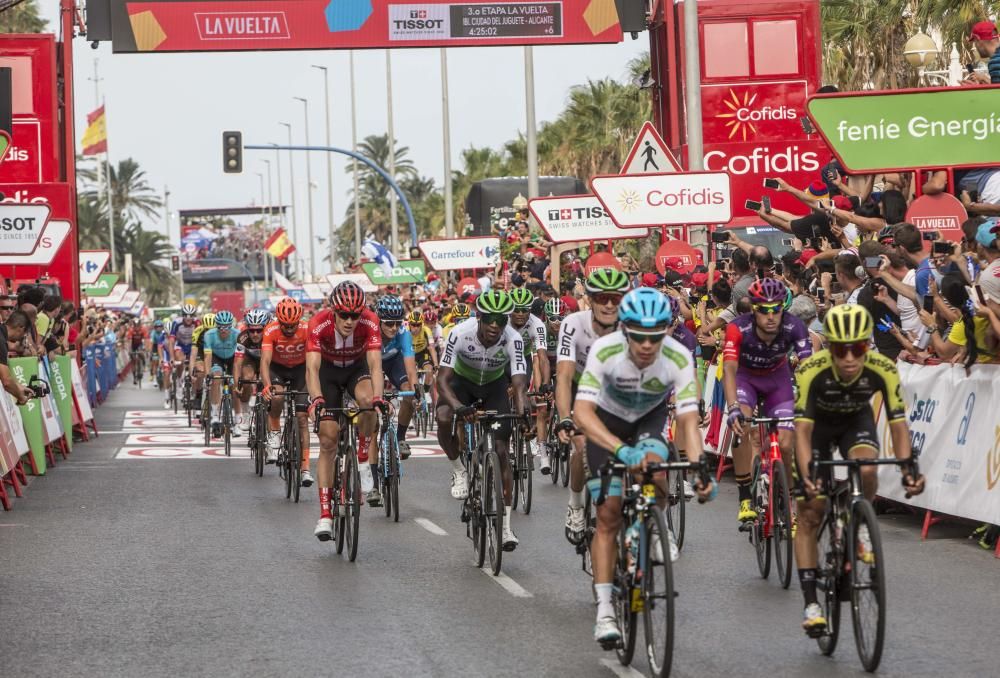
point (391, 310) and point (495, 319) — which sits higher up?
point (391, 310)

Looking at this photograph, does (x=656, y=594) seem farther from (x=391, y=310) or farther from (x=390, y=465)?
(x=391, y=310)

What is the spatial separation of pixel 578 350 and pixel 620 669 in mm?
4086

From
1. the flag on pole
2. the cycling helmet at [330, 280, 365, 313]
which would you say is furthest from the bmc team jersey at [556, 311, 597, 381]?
the flag on pole

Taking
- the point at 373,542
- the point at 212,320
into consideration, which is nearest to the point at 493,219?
the point at 212,320

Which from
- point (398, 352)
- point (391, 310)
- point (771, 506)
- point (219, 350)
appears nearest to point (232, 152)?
point (219, 350)

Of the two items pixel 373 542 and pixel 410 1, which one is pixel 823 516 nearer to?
pixel 373 542

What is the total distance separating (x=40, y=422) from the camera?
1969 centimetres

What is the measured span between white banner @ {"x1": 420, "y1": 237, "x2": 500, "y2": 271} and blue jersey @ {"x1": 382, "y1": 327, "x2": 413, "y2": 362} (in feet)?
64.4

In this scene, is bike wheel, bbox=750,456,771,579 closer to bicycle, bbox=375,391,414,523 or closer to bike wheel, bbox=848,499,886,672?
bike wheel, bbox=848,499,886,672

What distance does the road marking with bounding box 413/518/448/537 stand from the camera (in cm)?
1343

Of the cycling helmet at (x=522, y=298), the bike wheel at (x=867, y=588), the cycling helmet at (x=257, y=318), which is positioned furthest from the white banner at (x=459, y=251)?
the bike wheel at (x=867, y=588)

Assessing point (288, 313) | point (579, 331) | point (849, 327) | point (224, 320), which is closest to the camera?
point (849, 327)

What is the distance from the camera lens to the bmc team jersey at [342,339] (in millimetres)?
13227

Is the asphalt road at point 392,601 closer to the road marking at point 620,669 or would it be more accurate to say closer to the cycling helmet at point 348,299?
the road marking at point 620,669
